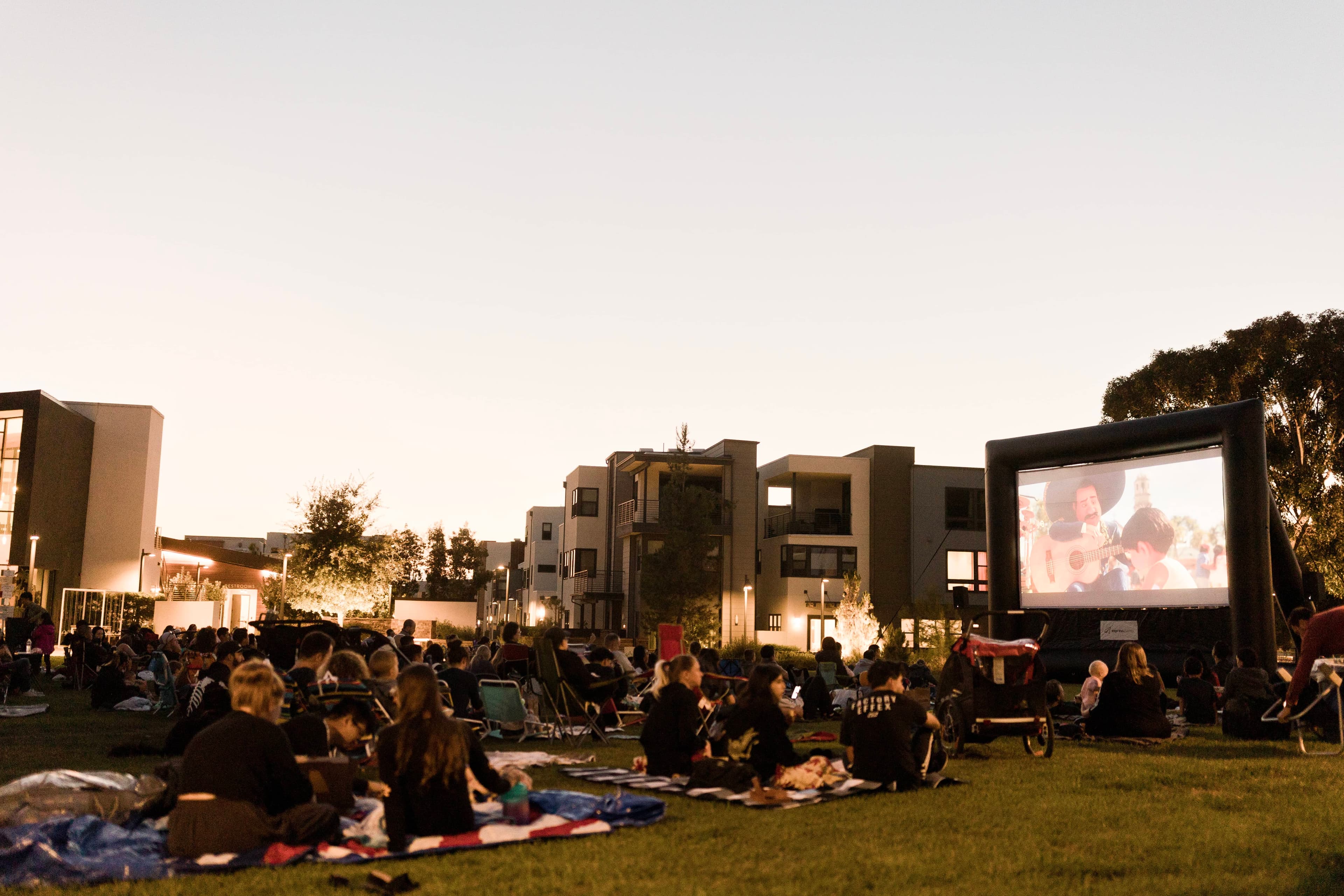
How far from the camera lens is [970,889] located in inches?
210

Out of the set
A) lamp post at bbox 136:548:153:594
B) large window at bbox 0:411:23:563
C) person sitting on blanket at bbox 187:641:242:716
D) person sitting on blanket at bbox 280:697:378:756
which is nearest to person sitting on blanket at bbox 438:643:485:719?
person sitting on blanket at bbox 187:641:242:716

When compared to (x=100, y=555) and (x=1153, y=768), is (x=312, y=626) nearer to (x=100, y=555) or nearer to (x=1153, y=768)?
(x=1153, y=768)

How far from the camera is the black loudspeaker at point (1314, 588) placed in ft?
68.2

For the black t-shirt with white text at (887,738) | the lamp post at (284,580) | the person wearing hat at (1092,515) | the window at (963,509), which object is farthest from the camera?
the window at (963,509)

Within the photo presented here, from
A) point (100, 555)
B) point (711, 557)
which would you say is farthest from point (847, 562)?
point (100, 555)

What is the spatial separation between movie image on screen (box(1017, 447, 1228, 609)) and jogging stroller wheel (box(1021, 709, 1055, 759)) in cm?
1082

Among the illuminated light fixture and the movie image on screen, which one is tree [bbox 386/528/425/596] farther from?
the movie image on screen

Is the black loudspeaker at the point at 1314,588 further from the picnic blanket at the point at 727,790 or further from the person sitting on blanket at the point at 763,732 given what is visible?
the person sitting on blanket at the point at 763,732

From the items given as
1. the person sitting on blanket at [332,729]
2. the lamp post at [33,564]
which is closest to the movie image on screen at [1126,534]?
the person sitting on blanket at [332,729]

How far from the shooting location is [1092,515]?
23625 mm

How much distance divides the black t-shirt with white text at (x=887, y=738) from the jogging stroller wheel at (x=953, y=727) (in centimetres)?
217

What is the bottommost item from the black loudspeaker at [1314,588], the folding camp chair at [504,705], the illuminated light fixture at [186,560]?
the folding camp chair at [504,705]

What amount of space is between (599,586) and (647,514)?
17.4ft

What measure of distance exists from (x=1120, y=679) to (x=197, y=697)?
9.38 meters
